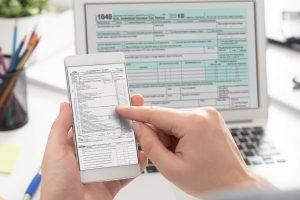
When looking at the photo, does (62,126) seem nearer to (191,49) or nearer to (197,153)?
(197,153)

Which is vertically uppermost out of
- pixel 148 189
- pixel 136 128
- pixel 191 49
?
pixel 191 49

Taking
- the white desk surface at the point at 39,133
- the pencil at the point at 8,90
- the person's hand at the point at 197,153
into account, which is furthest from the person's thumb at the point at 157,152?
the pencil at the point at 8,90

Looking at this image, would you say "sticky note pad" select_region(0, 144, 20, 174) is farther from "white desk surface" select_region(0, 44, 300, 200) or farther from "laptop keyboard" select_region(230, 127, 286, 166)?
"laptop keyboard" select_region(230, 127, 286, 166)

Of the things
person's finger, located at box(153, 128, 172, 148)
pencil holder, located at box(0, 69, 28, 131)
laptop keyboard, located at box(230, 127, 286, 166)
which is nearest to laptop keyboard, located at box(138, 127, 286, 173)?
laptop keyboard, located at box(230, 127, 286, 166)

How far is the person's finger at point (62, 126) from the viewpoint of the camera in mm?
616

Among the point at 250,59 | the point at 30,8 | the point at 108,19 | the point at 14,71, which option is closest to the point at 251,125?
the point at 250,59

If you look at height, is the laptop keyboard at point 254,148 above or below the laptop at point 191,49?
below

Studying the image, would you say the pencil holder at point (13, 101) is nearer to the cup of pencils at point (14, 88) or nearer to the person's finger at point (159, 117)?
the cup of pencils at point (14, 88)

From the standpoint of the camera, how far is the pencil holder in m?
0.86

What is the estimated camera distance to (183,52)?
0.84 m

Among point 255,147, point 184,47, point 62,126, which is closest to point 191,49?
point 184,47

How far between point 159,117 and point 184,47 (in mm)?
302

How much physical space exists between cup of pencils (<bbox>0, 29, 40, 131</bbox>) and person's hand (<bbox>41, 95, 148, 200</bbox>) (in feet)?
0.90

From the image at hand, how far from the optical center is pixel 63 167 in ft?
1.99
